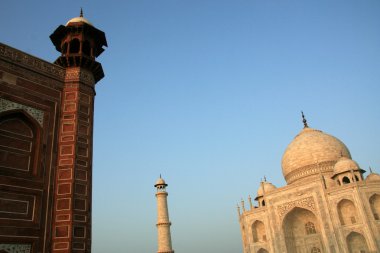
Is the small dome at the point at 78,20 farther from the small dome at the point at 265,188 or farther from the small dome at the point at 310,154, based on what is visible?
the small dome at the point at 310,154

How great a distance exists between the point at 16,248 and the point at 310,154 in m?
27.6

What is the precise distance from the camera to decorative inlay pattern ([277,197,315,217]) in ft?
83.6

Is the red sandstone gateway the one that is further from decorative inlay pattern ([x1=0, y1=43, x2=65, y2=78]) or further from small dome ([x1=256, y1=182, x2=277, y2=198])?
small dome ([x1=256, y1=182, x2=277, y2=198])

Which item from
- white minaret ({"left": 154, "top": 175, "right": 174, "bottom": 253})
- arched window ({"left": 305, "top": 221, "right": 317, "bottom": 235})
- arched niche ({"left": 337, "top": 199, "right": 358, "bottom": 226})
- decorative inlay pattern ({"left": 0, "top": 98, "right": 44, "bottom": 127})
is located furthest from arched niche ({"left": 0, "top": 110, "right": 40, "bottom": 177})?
arched window ({"left": 305, "top": 221, "right": 317, "bottom": 235})

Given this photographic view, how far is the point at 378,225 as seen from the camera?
22453 mm

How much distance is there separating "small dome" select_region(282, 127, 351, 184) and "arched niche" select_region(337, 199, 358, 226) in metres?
5.15

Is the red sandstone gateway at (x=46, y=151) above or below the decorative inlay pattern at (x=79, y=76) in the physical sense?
below

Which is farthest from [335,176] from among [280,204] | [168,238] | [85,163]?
[85,163]

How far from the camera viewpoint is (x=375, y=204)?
23.8 metres

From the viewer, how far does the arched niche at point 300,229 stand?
25844 mm

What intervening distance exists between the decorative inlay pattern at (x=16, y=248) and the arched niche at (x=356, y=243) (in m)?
21.1

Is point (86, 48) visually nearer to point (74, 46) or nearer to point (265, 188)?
point (74, 46)

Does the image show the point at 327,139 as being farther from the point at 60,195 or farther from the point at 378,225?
the point at 60,195

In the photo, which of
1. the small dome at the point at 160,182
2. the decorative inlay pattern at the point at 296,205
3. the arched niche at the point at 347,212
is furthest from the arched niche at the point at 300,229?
the small dome at the point at 160,182
